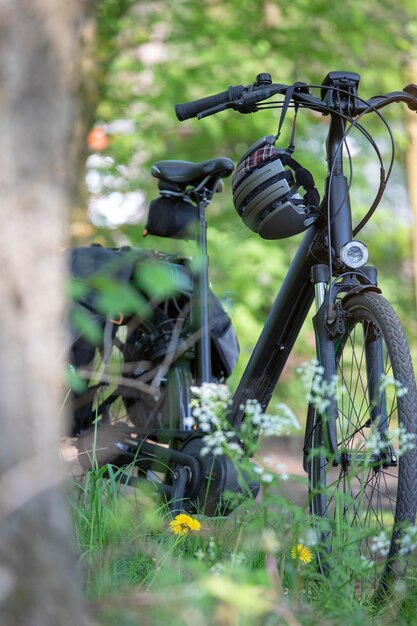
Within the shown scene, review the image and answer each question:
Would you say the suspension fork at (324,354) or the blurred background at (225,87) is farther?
the blurred background at (225,87)

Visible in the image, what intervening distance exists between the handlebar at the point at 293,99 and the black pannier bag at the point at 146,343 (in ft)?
2.60

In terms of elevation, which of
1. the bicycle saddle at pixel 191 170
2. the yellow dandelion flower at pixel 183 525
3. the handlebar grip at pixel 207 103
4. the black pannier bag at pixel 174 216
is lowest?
the yellow dandelion flower at pixel 183 525

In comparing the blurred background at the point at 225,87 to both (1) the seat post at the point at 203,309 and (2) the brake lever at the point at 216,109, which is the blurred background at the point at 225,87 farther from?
(2) the brake lever at the point at 216,109

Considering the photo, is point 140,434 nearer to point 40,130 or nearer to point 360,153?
point 40,130

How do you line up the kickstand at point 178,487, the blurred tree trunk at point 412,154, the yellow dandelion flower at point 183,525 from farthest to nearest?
the blurred tree trunk at point 412,154, the kickstand at point 178,487, the yellow dandelion flower at point 183,525

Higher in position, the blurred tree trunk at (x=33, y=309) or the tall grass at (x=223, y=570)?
the blurred tree trunk at (x=33, y=309)

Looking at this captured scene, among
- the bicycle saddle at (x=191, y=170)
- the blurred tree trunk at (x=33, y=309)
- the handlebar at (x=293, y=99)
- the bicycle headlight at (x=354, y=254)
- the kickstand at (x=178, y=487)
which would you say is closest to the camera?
the blurred tree trunk at (x=33, y=309)

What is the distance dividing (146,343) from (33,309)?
2158mm

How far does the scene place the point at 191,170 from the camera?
327cm

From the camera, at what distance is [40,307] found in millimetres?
1325

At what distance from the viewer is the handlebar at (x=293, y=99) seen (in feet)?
8.33

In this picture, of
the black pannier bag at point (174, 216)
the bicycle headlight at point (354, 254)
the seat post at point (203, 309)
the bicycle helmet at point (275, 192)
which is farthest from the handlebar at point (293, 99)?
the black pannier bag at point (174, 216)

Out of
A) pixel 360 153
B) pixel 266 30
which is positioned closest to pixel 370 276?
pixel 266 30

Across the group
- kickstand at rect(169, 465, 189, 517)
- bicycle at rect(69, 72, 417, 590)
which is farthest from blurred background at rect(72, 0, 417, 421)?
kickstand at rect(169, 465, 189, 517)
